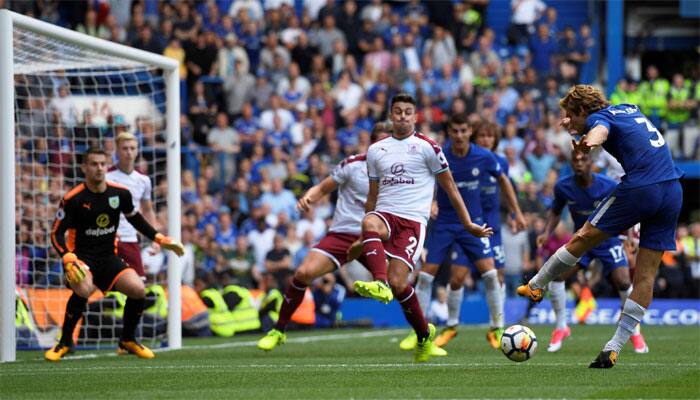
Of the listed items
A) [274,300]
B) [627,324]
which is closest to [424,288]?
[627,324]

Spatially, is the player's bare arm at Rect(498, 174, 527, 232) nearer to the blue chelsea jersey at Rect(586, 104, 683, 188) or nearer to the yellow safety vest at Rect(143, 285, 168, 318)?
the blue chelsea jersey at Rect(586, 104, 683, 188)

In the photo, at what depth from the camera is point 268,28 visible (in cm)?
2689

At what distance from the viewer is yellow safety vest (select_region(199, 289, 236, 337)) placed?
1820cm

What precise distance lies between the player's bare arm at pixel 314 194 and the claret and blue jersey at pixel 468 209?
65.1 inches

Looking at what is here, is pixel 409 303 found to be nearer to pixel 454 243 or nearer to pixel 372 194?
pixel 372 194

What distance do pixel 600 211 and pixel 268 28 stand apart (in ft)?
59.6

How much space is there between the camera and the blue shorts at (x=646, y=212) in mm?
9312

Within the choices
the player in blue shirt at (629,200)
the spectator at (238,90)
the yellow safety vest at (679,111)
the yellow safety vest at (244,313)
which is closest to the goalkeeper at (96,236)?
the player in blue shirt at (629,200)

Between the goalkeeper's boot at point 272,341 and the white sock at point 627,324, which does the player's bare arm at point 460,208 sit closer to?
the white sock at point 627,324

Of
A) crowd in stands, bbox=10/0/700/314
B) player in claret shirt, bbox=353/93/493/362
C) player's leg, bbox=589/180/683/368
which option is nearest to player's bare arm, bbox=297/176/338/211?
player in claret shirt, bbox=353/93/493/362

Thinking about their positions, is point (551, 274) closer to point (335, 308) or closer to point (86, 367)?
point (86, 367)

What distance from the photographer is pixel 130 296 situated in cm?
1264

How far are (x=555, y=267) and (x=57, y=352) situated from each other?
5.39 metres

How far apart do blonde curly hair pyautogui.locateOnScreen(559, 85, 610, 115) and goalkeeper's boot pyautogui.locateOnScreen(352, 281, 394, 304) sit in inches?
84.4
